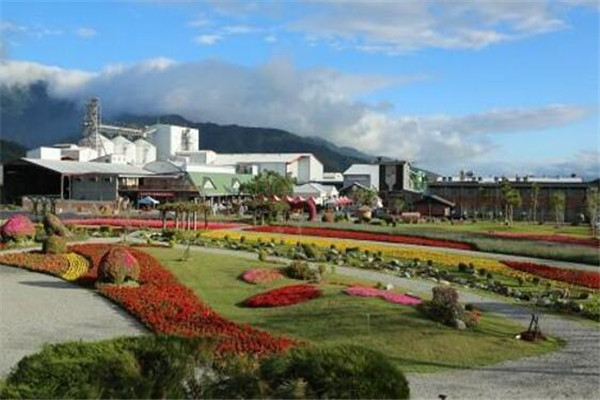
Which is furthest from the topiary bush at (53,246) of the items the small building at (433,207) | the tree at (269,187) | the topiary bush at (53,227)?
the small building at (433,207)

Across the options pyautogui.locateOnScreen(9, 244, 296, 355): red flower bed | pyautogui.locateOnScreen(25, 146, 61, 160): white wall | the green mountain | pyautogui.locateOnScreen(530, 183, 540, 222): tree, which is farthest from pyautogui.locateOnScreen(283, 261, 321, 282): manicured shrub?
the green mountain

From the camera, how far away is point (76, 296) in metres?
23.2

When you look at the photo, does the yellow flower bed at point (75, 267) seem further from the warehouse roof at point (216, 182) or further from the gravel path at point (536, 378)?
the warehouse roof at point (216, 182)

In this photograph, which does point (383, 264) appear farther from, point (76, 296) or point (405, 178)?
point (405, 178)

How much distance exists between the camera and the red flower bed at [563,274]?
30.2 m

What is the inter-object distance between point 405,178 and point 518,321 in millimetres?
110058

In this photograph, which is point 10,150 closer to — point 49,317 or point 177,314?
point 49,317

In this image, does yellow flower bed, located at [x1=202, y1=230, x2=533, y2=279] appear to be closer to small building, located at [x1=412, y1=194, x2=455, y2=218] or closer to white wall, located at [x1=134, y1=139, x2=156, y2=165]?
small building, located at [x1=412, y1=194, x2=455, y2=218]

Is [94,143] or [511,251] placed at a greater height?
[94,143]

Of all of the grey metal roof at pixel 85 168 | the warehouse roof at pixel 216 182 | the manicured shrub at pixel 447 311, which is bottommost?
the manicured shrub at pixel 447 311

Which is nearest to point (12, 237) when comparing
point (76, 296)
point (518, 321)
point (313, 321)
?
point (76, 296)

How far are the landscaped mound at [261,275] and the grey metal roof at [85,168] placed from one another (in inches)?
2777

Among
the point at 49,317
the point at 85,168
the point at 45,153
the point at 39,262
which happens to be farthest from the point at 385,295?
the point at 45,153

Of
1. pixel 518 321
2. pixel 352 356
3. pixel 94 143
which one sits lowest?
pixel 518 321
